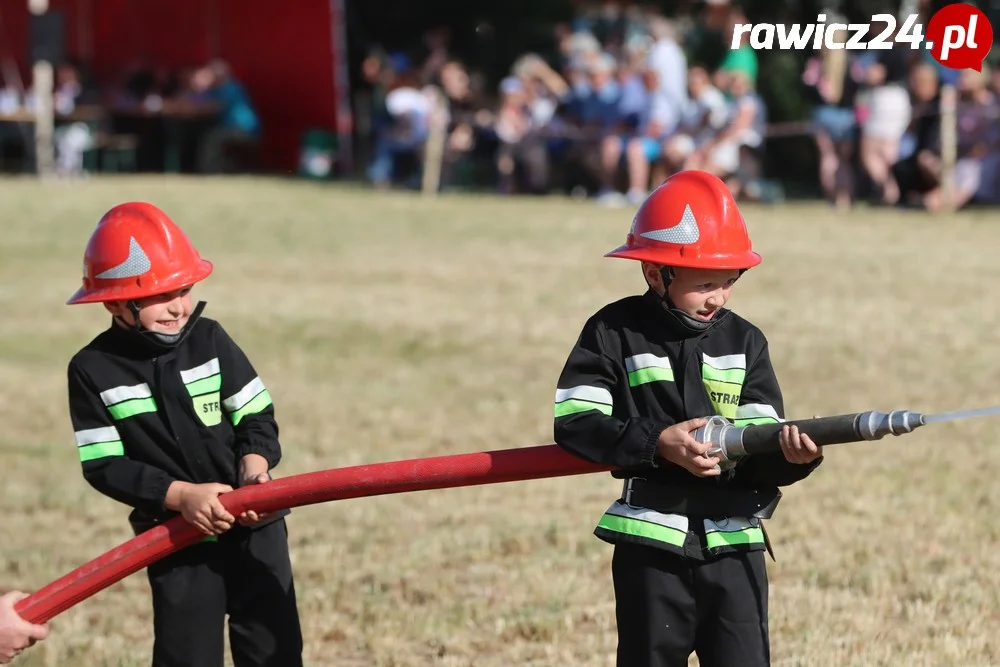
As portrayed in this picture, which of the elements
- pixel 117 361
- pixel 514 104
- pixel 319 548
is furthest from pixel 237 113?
pixel 117 361

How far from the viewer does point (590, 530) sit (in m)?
6.04

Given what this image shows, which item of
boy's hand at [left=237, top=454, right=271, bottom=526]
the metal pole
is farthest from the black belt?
the metal pole

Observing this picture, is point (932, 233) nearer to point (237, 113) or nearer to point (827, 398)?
point (827, 398)

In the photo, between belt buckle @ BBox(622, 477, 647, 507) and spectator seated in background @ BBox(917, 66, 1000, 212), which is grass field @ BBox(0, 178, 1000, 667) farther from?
belt buckle @ BBox(622, 477, 647, 507)

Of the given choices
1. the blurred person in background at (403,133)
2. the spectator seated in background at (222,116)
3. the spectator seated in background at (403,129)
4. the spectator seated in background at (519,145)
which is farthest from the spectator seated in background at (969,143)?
the spectator seated in background at (222,116)

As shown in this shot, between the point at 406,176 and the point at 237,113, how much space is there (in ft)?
11.8

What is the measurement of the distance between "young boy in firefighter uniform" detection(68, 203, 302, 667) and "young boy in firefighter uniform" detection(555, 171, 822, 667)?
930 millimetres

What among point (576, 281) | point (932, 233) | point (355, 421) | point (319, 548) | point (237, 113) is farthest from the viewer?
point (237, 113)

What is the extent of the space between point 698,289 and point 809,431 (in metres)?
0.53

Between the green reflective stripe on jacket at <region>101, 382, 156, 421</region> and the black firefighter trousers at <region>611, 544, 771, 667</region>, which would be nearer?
the black firefighter trousers at <region>611, 544, 771, 667</region>

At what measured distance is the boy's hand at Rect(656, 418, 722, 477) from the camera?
3.18 metres

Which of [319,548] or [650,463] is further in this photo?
[319,548]

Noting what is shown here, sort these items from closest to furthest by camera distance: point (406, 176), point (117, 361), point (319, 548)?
point (117, 361)
point (319, 548)
point (406, 176)

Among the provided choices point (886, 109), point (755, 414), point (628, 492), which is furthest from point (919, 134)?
point (628, 492)
